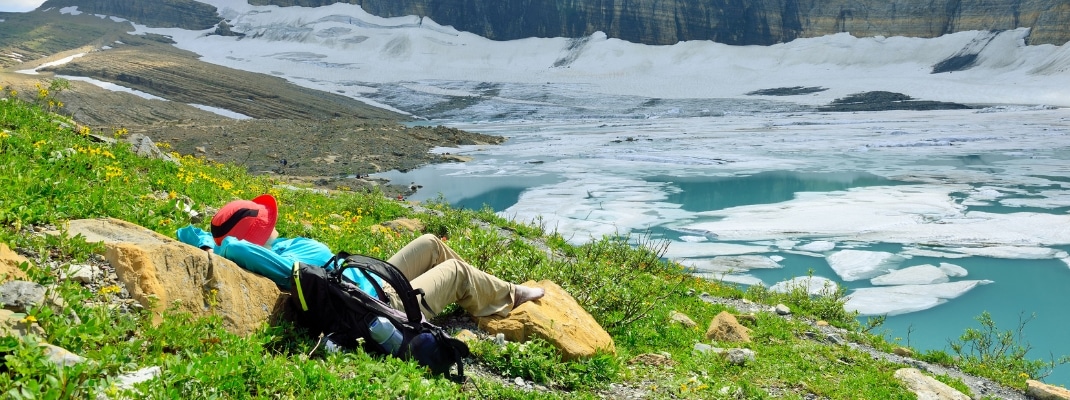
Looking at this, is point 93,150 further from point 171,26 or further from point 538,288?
point 171,26

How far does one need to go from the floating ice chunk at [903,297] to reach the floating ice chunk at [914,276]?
186 millimetres

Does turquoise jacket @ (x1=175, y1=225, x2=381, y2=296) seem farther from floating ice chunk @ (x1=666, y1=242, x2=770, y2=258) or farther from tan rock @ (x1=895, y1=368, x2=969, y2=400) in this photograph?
floating ice chunk @ (x1=666, y1=242, x2=770, y2=258)

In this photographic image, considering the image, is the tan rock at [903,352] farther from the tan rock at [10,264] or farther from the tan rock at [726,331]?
the tan rock at [10,264]

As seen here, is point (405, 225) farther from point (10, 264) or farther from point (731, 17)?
point (731, 17)

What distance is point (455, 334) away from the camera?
5074mm

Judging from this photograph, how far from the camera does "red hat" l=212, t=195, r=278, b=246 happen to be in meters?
4.69

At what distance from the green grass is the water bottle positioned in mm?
A: 107

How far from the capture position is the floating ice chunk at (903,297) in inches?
442

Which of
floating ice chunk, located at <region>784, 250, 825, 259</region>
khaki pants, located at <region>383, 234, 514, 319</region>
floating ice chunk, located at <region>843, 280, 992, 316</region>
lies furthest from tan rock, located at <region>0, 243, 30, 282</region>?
floating ice chunk, located at <region>784, 250, 825, 259</region>

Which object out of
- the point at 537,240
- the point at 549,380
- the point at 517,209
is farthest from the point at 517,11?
the point at 549,380

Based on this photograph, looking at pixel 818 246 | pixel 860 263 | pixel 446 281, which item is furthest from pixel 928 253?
pixel 446 281

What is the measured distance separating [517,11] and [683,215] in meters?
85.1

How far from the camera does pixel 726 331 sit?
7102 millimetres

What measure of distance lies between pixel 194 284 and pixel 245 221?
2.77ft
